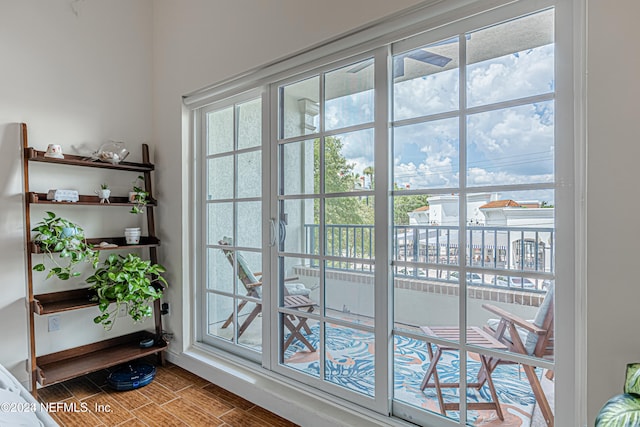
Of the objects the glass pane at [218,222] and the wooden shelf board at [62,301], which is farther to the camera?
the glass pane at [218,222]

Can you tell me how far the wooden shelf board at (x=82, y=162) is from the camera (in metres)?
2.18

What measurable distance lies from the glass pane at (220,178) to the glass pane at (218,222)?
76 millimetres

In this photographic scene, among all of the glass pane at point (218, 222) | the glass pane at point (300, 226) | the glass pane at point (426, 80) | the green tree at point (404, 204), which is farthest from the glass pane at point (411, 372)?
the glass pane at point (218, 222)

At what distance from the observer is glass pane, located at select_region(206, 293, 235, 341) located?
2.54 meters

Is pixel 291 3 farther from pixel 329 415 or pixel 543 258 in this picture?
pixel 329 415

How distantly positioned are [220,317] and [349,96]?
188cm

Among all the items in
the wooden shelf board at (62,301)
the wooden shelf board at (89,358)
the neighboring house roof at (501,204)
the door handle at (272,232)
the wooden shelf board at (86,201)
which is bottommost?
the wooden shelf board at (89,358)

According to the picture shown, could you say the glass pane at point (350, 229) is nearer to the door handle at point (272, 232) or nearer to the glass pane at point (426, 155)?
the glass pane at point (426, 155)

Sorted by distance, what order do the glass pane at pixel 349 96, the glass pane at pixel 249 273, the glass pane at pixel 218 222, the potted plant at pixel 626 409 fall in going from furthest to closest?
the glass pane at pixel 218 222 → the glass pane at pixel 249 273 → the glass pane at pixel 349 96 → the potted plant at pixel 626 409

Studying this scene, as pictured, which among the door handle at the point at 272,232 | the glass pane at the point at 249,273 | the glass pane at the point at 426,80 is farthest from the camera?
the glass pane at the point at 249,273

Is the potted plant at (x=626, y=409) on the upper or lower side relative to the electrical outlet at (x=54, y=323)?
upper

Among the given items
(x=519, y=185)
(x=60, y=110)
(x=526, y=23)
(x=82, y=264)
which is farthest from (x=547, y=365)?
(x=60, y=110)

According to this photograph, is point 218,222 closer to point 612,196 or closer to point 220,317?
point 220,317

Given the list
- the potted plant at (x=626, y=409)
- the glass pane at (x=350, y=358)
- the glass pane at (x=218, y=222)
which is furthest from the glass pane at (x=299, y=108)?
the potted plant at (x=626, y=409)
